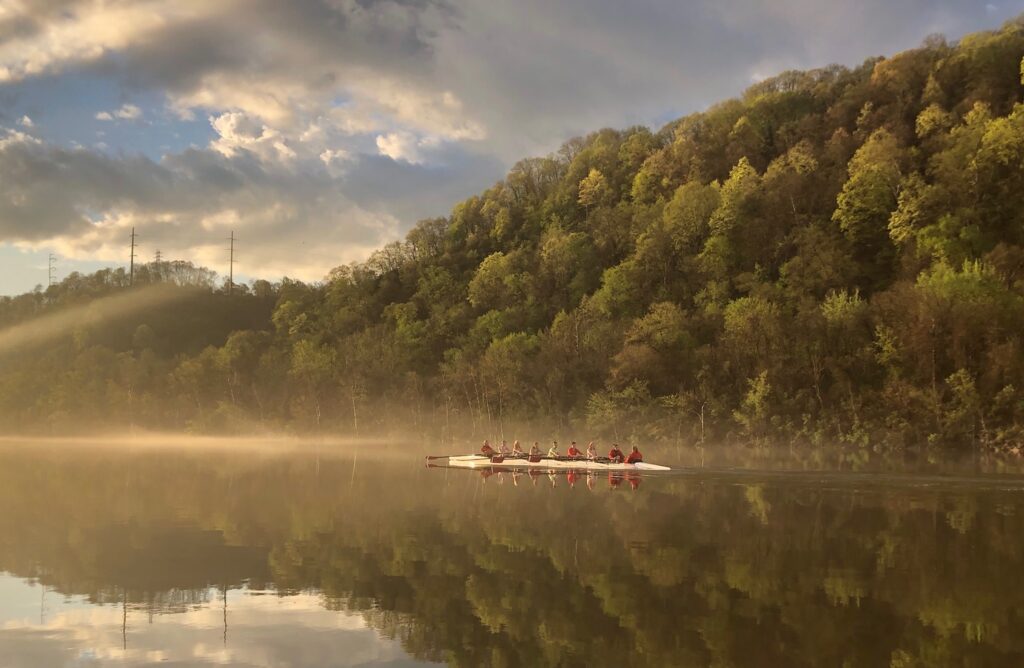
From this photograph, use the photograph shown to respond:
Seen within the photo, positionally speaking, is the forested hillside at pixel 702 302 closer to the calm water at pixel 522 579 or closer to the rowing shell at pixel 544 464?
the rowing shell at pixel 544 464

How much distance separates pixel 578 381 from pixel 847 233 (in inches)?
1367

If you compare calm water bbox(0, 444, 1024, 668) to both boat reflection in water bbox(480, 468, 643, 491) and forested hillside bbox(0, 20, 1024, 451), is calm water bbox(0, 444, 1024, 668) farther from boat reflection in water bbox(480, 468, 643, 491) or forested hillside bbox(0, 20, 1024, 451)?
forested hillside bbox(0, 20, 1024, 451)

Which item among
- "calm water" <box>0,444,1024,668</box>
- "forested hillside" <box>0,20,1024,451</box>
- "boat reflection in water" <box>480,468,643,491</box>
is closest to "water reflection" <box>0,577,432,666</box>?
"calm water" <box>0,444,1024,668</box>

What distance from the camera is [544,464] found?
165ft

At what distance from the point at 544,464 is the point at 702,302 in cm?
4553

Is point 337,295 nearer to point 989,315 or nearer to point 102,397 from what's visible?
point 102,397

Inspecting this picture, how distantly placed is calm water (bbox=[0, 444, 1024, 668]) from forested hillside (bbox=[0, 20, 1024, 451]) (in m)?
30.2

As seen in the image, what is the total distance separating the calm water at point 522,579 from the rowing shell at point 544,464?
1039 cm

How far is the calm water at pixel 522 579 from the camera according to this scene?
1385 centimetres

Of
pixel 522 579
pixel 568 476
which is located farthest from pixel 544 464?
pixel 522 579

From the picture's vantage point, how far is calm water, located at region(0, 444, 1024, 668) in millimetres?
13852

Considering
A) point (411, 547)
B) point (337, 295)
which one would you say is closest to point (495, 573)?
point (411, 547)

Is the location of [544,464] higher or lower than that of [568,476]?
higher

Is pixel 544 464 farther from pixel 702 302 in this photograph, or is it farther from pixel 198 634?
pixel 702 302
